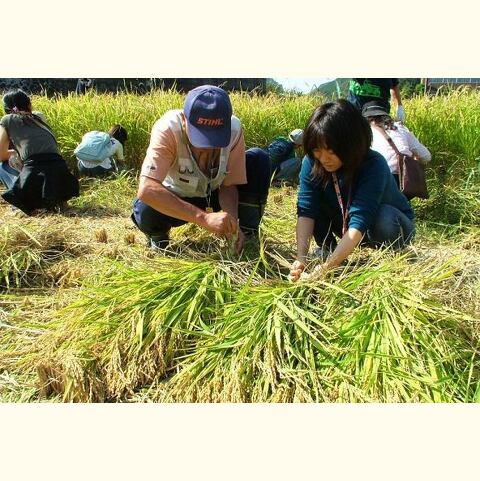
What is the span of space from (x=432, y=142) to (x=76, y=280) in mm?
3394

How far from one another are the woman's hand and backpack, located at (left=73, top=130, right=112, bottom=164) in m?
3.41

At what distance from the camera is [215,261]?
2.15 metres

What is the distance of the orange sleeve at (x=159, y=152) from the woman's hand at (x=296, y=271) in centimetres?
73

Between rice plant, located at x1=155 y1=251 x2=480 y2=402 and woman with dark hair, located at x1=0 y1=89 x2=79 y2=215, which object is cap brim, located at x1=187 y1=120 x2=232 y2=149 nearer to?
rice plant, located at x1=155 y1=251 x2=480 y2=402

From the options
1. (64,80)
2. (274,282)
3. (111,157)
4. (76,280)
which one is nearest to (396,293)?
(274,282)

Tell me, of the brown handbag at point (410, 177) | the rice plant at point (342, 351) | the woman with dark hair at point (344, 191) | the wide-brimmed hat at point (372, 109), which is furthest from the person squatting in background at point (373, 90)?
the rice plant at point (342, 351)

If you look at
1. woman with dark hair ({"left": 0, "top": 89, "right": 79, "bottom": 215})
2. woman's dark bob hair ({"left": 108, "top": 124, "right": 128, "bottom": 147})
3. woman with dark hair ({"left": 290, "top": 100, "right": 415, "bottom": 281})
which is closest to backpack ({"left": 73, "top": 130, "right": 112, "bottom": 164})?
woman's dark bob hair ({"left": 108, "top": 124, "right": 128, "bottom": 147})

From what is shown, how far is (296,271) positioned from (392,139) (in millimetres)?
1477

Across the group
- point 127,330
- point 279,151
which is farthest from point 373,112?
point 127,330

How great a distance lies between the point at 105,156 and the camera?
5.02 meters

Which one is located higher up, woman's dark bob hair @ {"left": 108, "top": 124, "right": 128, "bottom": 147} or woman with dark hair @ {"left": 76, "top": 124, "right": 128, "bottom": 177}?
woman's dark bob hair @ {"left": 108, "top": 124, "right": 128, "bottom": 147}

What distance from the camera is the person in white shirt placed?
308cm

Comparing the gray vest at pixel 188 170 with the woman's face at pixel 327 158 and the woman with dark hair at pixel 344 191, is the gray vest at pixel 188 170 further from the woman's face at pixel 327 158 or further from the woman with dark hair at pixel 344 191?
the woman's face at pixel 327 158

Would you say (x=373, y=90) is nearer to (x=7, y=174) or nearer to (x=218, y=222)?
(x=218, y=222)
